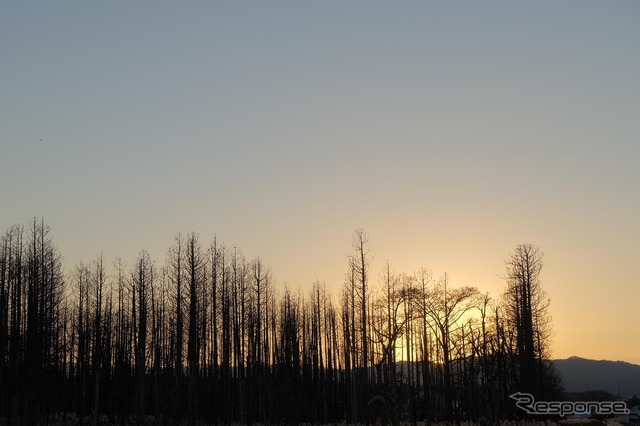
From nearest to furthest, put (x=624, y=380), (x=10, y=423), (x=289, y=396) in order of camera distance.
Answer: (x=10, y=423) → (x=289, y=396) → (x=624, y=380)

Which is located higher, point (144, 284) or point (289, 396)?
point (144, 284)

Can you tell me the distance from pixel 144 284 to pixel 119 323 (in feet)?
15.4

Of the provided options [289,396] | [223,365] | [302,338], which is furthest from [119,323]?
[289,396]

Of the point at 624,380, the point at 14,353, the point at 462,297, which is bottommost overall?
the point at 624,380

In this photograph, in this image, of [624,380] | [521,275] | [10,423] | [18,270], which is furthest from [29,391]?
[624,380]

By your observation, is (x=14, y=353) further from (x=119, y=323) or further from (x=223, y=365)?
(x=223, y=365)

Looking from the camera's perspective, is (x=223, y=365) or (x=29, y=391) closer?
(x=29, y=391)

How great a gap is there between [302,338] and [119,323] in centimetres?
1272

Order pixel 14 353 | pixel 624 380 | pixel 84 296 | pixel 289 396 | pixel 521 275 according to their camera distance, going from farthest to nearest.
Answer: pixel 624 380, pixel 84 296, pixel 521 275, pixel 14 353, pixel 289 396

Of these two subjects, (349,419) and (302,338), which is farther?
(302,338)

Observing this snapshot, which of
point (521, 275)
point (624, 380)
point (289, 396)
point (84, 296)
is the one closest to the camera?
point (289, 396)

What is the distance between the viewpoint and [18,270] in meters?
34.7

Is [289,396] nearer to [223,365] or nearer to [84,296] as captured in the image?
[223,365]

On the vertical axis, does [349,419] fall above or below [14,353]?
below
